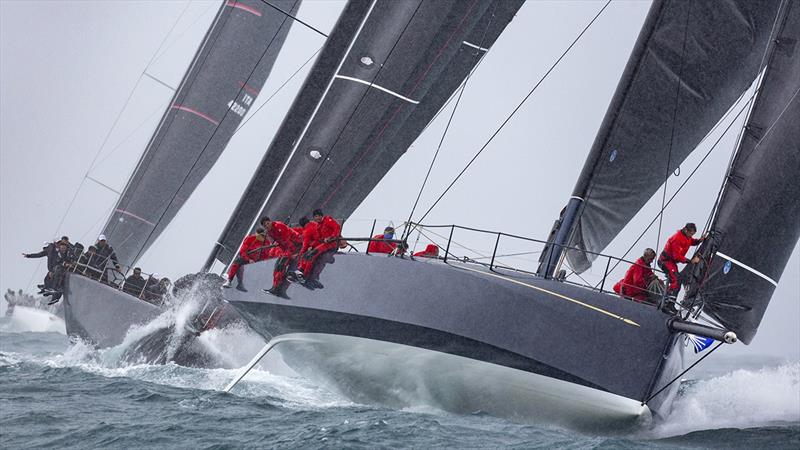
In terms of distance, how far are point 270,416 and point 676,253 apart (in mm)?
3800

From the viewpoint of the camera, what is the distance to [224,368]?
1276 centimetres

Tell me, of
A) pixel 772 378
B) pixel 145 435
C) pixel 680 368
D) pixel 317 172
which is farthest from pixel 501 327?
pixel 772 378

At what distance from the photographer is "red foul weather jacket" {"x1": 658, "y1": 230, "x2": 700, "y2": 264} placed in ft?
29.8

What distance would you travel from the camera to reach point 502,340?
7.88 metres

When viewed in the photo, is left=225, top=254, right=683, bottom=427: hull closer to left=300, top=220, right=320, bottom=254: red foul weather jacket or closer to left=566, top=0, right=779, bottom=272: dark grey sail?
left=300, top=220, right=320, bottom=254: red foul weather jacket

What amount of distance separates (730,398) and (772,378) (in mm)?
738

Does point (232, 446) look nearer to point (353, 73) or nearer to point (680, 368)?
point (680, 368)

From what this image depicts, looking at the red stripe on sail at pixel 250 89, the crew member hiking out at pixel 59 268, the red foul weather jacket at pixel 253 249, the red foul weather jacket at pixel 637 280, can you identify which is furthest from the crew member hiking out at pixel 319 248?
the red stripe on sail at pixel 250 89

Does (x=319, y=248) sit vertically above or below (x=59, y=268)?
above

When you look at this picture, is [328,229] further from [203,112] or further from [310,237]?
[203,112]

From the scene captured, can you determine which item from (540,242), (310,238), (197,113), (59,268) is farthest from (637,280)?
(197,113)

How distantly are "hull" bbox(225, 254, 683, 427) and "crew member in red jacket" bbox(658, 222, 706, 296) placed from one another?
2.11 ft

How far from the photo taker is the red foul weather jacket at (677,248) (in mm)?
9070

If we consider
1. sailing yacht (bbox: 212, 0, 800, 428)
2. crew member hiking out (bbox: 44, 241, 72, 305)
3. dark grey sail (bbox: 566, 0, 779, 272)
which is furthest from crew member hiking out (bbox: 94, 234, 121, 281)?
dark grey sail (bbox: 566, 0, 779, 272)
